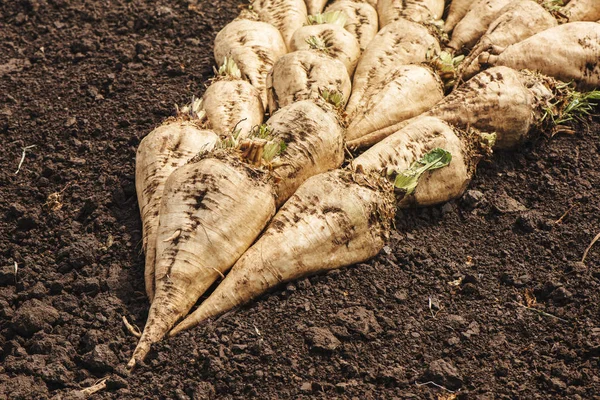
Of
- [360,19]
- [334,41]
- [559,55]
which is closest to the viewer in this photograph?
[559,55]

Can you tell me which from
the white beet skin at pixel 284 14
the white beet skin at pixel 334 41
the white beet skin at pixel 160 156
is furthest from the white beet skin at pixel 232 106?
the white beet skin at pixel 284 14

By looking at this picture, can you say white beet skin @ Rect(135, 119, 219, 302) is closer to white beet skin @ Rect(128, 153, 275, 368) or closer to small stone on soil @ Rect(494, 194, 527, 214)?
white beet skin @ Rect(128, 153, 275, 368)

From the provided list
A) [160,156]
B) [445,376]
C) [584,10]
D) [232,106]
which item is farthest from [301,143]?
[584,10]

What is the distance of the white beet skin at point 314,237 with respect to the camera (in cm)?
369

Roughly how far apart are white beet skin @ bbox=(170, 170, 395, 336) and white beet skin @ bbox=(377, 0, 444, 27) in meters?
1.73

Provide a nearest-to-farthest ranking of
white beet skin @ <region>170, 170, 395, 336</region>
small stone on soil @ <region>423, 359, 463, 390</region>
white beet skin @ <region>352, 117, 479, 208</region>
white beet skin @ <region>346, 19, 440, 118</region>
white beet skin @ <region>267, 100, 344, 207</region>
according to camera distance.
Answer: small stone on soil @ <region>423, 359, 463, 390</region>, white beet skin @ <region>170, 170, 395, 336</region>, white beet skin @ <region>267, 100, 344, 207</region>, white beet skin @ <region>352, 117, 479, 208</region>, white beet skin @ <region>346, 19, 440, 118</region>

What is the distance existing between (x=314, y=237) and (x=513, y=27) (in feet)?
7.23

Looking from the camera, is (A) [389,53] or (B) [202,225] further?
(A) [389,53]

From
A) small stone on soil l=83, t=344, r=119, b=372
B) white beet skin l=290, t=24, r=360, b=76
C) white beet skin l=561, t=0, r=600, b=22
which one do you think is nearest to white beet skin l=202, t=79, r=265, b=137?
white beet skin l=290, t=24, r=360, b=76

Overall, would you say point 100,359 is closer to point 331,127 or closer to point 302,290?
point 302,290

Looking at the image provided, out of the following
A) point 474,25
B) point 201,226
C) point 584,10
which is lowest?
point 201,226

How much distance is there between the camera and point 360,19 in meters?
5.34

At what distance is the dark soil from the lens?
3404mm

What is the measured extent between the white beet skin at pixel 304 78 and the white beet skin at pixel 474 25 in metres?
0.97
